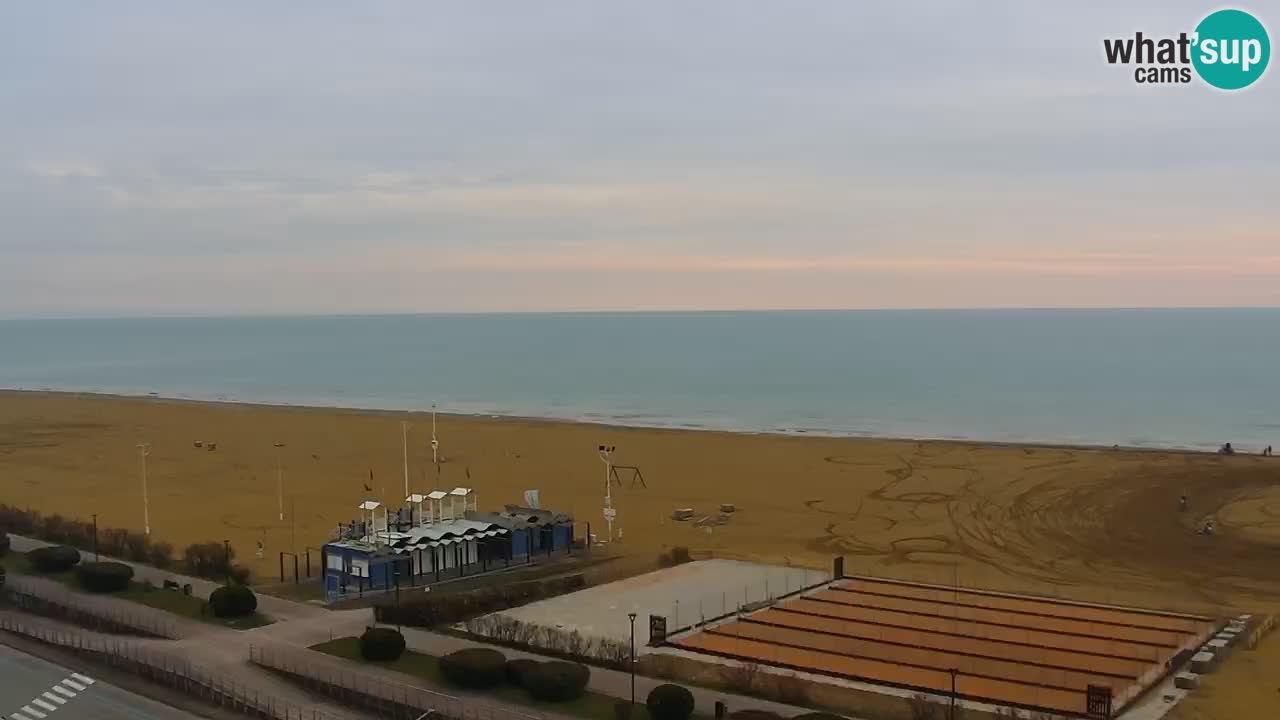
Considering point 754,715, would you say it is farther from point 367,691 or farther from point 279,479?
point 279,479

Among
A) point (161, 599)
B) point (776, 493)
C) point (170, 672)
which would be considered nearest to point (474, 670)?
point (170, 672)

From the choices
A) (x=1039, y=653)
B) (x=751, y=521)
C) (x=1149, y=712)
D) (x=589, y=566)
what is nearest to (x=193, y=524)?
(x=589, y=566)

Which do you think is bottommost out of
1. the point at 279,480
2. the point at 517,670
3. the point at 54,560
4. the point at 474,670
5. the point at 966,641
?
the point at 966,641

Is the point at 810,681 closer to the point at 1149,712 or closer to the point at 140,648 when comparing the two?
the point at 1149,712

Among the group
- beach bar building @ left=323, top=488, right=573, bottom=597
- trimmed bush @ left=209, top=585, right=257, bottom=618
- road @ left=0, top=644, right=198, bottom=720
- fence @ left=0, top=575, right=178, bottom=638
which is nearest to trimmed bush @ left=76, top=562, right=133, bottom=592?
fence @ left=0, top=575, right=178, bottom=638

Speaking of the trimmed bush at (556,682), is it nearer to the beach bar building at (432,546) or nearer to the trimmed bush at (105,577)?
the beach bar building at (432,546)

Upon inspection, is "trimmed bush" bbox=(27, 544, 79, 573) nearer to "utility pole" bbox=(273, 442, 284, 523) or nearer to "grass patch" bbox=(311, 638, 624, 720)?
"utility pole" bbox=(273, 442, 284, 523)

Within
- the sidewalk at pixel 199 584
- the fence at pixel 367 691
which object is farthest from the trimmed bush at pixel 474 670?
the sidewalk at pixel 199 584

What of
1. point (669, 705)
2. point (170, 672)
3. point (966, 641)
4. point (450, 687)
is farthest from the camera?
point (966, 641)
